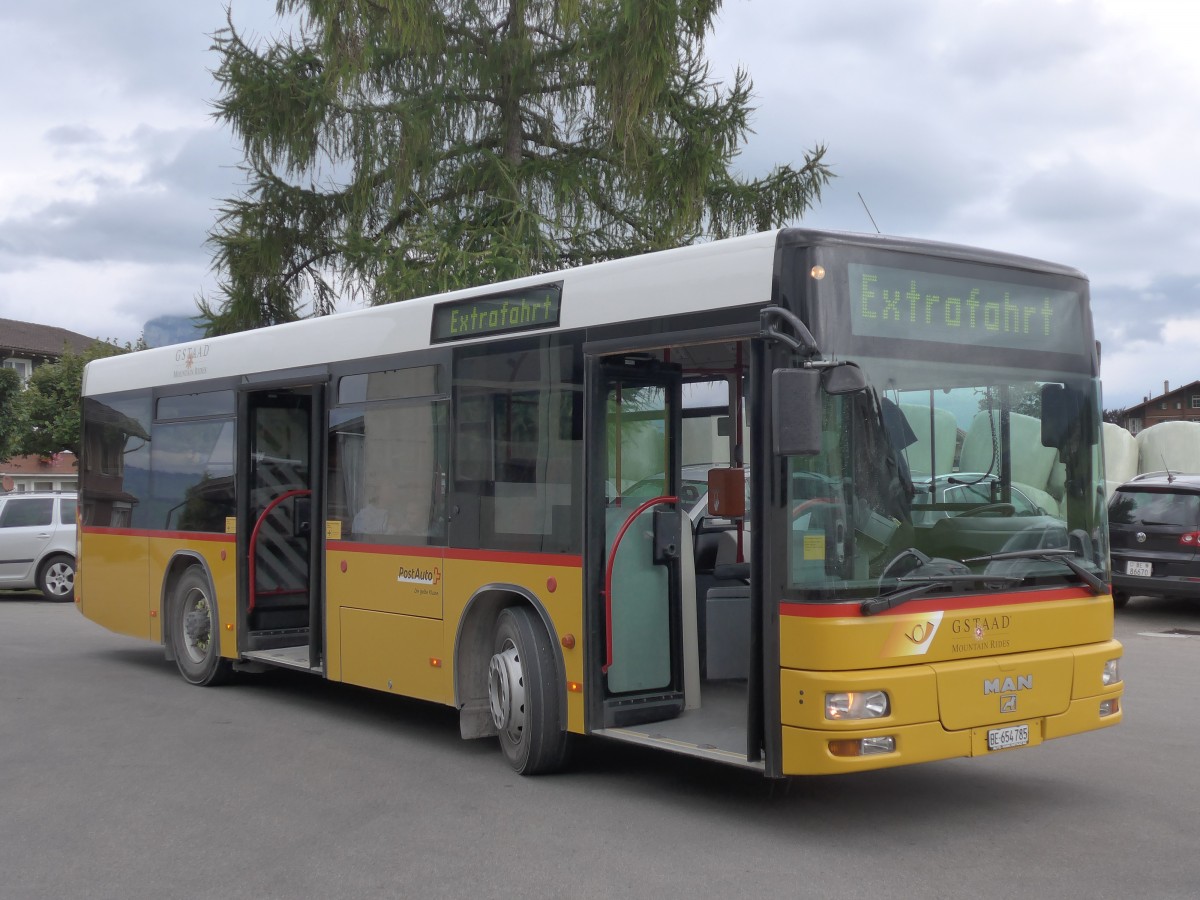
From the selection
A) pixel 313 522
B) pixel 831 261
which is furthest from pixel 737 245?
pixel 313 522

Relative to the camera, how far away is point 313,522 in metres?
10.2

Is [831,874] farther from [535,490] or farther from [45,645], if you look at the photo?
[45,645]

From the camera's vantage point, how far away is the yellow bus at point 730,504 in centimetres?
631

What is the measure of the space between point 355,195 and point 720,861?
57.4 ft

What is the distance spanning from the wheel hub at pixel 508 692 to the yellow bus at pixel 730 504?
0.07 feet

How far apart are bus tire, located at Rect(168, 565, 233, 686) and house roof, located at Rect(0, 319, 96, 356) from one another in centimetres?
5955

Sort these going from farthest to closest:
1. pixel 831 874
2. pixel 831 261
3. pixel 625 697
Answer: pixel 625 697 < pixel 831 261 < pixel 831 874

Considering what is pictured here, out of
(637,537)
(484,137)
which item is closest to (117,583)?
(637,537)

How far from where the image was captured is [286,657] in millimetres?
10961

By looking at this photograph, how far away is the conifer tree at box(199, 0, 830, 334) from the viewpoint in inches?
803

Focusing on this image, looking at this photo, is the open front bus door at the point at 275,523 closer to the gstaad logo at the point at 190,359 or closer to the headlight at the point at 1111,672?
the gstaad logo at the point at 190,359

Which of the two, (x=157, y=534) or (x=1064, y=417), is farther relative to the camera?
(x=157, y=534)

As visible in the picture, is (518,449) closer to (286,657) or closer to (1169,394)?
(286,657)

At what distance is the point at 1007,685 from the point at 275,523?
6721 mm
